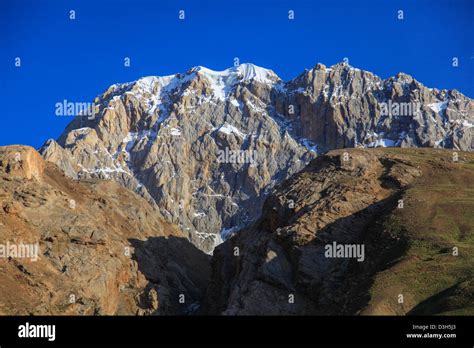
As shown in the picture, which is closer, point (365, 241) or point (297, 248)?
point (365, 241)

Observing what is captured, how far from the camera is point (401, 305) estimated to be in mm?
54938

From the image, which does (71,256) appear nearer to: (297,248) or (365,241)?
(297,248)

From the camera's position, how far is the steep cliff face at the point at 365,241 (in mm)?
57781

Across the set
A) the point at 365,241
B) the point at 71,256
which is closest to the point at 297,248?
the point at 365,241

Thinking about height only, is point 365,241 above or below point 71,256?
below

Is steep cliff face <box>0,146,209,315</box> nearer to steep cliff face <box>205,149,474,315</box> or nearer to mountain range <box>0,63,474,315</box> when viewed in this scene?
mountain range <box>0,63,474,315</box>

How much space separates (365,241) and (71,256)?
46.9m

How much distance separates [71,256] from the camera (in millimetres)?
97250

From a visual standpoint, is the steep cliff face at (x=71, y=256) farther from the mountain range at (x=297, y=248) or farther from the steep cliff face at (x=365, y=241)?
the steep cliff face at (x=365, y=241)

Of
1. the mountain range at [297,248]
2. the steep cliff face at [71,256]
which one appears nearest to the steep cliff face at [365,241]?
the mountain range at [297,248]

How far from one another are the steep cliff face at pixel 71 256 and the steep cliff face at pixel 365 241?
56.3ft

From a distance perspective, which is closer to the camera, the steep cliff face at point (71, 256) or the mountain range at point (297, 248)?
the mountain range at point (297, 248)

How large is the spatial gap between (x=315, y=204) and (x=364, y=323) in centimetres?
4742

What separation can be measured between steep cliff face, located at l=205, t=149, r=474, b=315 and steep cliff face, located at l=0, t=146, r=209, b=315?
1717cm
